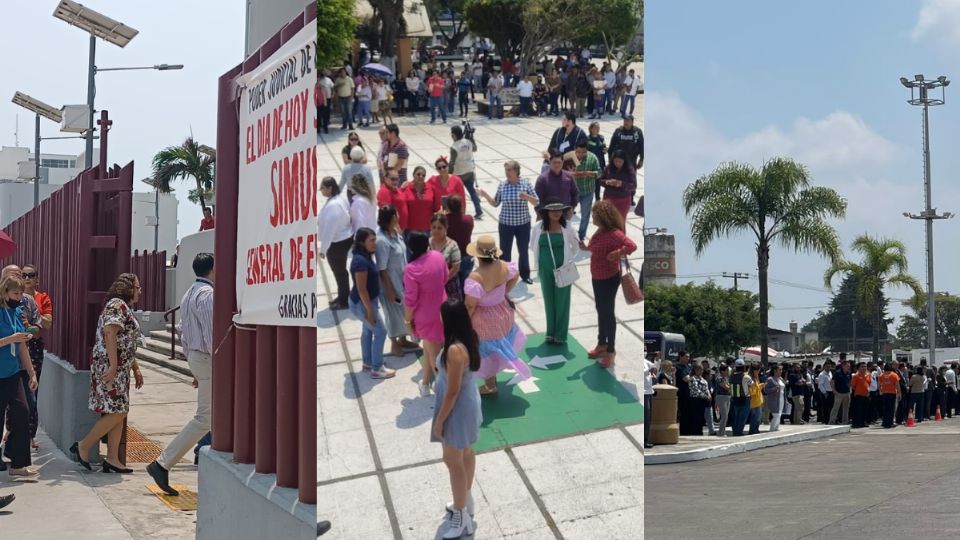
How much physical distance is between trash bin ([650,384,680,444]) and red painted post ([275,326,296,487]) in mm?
12040

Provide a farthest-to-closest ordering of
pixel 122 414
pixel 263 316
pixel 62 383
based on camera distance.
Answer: pixel 62 383
pixel 122 414
pixel 263 316

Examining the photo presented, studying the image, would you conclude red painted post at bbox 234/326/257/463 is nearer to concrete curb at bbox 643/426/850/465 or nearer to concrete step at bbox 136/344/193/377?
concrete curb at bbox 643/426/850/465

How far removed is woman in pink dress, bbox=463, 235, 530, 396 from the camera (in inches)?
135

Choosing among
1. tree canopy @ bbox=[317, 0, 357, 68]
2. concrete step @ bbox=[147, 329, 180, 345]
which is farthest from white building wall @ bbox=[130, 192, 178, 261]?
tree canopy @ bbox=[317, 0, 357, 68]

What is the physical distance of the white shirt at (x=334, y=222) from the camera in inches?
139

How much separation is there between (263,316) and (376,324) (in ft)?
5.46

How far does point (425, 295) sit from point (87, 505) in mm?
5641

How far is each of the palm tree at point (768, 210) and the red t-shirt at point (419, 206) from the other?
23.9 m

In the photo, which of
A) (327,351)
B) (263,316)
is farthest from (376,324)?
(263,316)

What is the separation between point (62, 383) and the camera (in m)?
11.1

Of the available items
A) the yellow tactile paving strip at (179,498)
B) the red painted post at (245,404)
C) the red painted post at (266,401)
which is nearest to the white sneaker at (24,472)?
the yellow tactile paving strip at (179,498)

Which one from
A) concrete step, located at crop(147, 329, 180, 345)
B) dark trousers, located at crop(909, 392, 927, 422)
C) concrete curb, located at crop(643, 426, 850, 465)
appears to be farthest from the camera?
dark trousers, located at crop(909, 392, 927, 422)

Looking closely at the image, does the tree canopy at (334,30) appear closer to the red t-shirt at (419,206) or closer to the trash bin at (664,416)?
the red t-shirt at (419,206)

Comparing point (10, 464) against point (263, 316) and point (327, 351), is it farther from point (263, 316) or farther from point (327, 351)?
point (327, 351)
